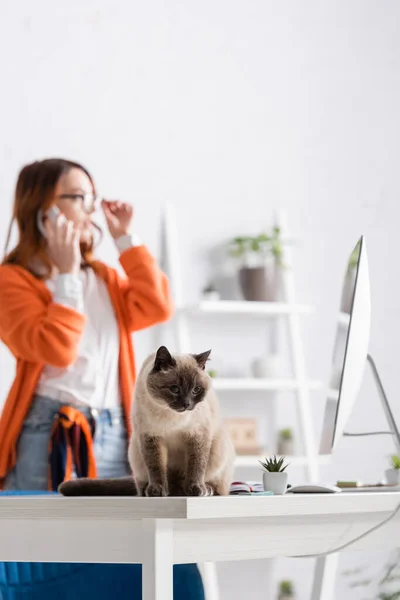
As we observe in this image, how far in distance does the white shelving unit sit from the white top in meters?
0.98

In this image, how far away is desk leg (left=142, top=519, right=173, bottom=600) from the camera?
79cm

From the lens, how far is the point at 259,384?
9.42 ft

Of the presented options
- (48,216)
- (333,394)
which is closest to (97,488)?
(333,394)

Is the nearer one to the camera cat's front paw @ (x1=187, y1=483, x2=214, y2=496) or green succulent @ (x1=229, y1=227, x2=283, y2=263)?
cat's front paw @ (x1=187, y1=483, x2=214, y2=496)

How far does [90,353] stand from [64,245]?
23 centimetres

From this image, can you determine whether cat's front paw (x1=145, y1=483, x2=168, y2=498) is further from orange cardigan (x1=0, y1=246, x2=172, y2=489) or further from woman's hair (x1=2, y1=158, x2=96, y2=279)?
woman's hair (x1=2, y1=158, x2=96, y2=279)

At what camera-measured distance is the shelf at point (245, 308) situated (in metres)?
2.82

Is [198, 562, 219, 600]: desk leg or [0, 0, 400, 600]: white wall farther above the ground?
[0, 0, 400, 600]: white wall

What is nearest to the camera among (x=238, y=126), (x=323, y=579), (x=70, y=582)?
(x=70, y=582)

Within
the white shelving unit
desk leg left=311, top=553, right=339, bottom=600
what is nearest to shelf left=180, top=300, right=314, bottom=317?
the white shelving unit

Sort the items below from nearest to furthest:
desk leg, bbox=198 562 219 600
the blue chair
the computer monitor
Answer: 1. the computer monitor
2. the blue chair
3. desk leg, bbox=198 562 219 600

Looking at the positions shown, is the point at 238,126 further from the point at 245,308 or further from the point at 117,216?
the point at 117,216

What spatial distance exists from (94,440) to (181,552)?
0.87 m

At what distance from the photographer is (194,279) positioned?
3049 mm
